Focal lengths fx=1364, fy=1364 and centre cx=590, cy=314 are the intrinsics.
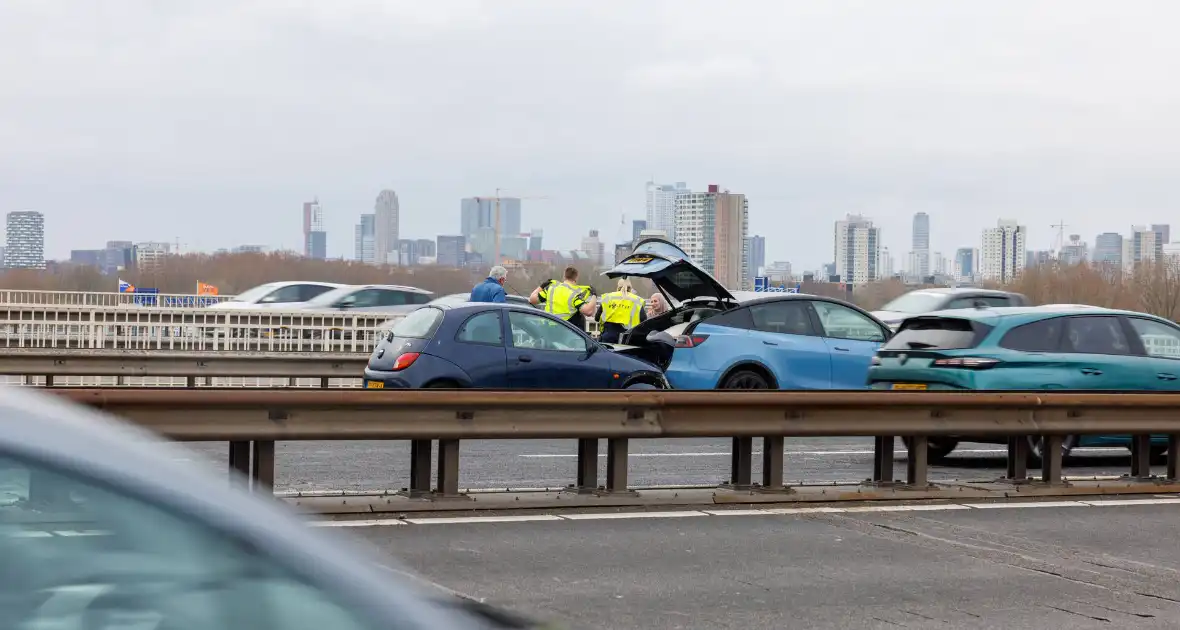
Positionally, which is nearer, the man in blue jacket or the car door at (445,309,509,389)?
the car door at (445,309,509,389)

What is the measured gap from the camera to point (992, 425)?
35.6ft

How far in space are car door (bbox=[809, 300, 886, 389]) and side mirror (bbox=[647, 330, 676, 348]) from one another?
6.23ft

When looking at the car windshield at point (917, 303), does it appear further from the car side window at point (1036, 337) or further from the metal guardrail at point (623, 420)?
the metal guardrail at point (623, 420)

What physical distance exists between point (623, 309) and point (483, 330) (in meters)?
4.47

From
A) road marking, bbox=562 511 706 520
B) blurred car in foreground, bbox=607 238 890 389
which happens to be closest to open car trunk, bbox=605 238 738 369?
blurred car in foreground, bbox=607 238 890 389

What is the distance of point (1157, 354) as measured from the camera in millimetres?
13586

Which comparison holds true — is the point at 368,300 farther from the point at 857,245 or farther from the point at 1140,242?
the point at 1140,242

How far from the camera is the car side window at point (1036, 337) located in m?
12.9

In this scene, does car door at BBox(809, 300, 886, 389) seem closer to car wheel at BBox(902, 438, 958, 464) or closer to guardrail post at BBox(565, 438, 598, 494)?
car wheel at BBox(902, 438, 958, 464)

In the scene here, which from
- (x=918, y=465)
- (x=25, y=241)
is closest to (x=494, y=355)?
(x=918, y=465)

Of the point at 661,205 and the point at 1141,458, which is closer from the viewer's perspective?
the point at 1141,458

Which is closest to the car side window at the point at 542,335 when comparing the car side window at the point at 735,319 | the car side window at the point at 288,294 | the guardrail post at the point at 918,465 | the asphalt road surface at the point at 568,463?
the asphalt road surface at the point at 568,463

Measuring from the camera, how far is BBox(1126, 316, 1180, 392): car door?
13.4 metres

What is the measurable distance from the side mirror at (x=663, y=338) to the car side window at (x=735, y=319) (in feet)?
1.52
